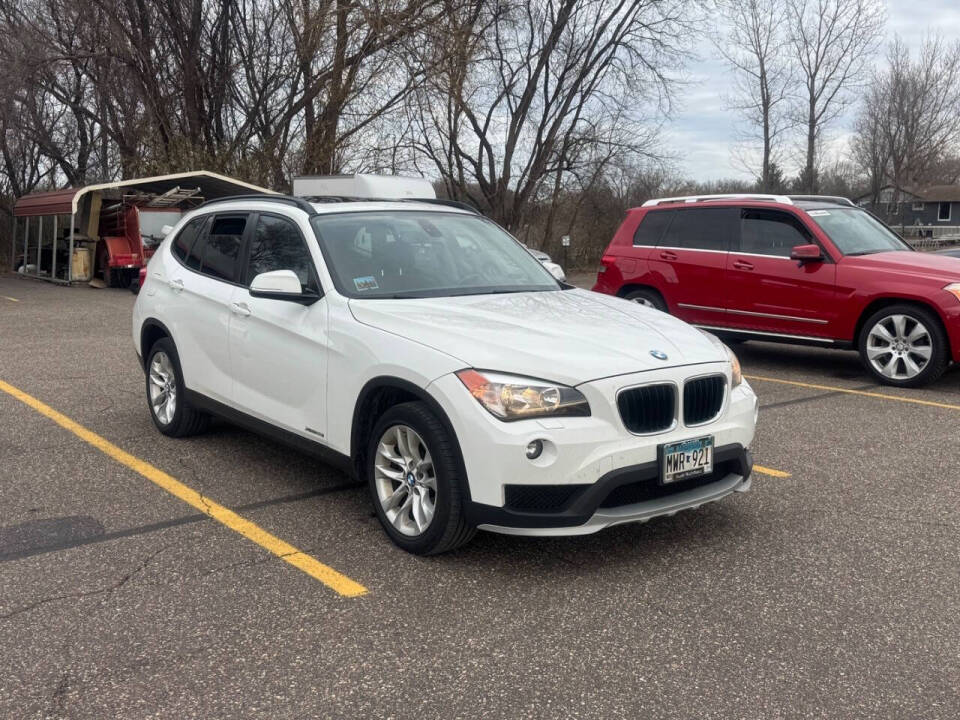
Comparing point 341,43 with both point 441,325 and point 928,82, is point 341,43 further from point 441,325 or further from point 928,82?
point 928,82

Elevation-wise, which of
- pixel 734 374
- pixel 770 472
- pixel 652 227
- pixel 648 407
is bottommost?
pixel 770 472

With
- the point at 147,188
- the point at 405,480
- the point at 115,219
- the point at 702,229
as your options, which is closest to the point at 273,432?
the point at 405,480

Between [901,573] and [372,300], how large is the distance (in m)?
2.77

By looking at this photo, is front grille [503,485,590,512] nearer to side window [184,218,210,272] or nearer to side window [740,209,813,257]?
side window [184,218,210,272]

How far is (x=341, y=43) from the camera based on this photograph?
79.7ft

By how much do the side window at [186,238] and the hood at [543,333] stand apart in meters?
2.21

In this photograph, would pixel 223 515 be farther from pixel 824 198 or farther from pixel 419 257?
pixel 824 198

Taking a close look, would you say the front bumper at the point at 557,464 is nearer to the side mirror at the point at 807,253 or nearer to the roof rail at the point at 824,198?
the side mirror at the point at 807,253

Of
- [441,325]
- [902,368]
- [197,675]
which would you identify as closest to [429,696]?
[197,675]

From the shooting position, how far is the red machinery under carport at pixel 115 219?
22547 mm

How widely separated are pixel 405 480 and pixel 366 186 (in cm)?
1546

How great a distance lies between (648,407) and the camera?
4219mm

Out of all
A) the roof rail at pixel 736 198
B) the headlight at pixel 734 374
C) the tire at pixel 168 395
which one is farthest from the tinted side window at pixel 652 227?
the headlight at pixel 734 374

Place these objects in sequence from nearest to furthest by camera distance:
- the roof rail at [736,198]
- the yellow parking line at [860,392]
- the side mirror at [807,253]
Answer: the yellow parking line at [860,392] → the side mirror at [807,253] → the roof rail at [736,198]
